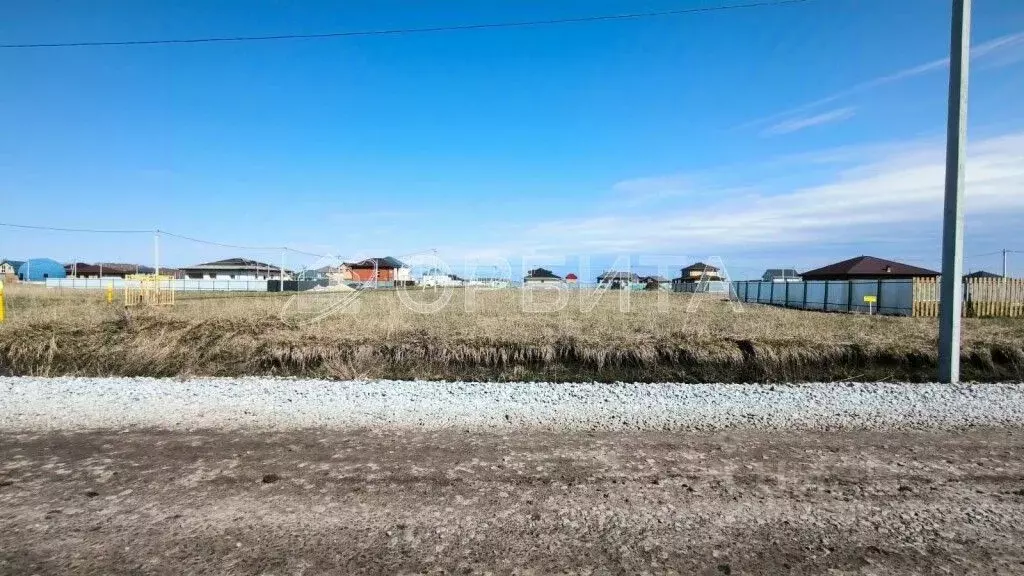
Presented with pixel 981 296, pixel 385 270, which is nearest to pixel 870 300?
pixel 981 296

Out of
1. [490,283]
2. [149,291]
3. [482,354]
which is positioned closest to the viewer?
[482,354]

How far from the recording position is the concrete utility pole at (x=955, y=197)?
8.66 meters

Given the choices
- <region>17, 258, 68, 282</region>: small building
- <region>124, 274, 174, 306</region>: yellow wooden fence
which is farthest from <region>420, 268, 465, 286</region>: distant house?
<region>17, 258, 68, 282</region>: small building

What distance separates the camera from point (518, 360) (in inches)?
387

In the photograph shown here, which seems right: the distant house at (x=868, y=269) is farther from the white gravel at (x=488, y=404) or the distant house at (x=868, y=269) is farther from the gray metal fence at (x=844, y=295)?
the white gravel at (x=488, y=404)

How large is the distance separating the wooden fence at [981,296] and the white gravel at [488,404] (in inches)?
633

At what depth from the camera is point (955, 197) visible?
8.73 metres

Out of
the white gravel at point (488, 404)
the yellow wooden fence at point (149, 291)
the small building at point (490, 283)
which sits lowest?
the white gravel at point (488, 404)

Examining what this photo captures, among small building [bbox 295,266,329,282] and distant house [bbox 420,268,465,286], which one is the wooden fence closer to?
distant house [bbox 420,268,465,286]

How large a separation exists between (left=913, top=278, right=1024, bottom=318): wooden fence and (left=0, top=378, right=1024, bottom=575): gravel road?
58.2 feet

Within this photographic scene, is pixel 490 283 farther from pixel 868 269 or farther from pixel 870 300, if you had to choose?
pixel 868 269

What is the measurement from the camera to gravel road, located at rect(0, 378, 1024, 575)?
3113 mm

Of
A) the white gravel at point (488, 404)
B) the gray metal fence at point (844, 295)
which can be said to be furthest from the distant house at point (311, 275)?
the white gravel at point (488, 404)

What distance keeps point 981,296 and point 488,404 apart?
81.2 ft
